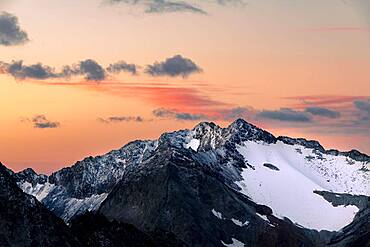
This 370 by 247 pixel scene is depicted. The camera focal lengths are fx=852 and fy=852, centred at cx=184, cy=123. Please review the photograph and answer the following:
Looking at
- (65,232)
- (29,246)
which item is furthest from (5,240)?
(65,232)

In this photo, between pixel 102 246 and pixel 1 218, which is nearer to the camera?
pixel 1 218

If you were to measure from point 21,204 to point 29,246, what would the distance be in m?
10.7

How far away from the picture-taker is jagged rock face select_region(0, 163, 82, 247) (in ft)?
567

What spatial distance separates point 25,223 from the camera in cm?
17588

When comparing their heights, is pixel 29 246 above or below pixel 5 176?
below

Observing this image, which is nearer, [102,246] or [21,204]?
[21,204]

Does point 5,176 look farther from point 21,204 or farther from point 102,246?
point 102,246

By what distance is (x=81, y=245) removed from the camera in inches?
7254

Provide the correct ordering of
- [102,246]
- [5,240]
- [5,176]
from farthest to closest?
[102,246] < [5,176] < [5,240]

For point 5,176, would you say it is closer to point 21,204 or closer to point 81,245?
point 21,204

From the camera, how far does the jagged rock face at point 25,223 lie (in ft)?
567

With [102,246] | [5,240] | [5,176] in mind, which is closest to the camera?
[5,240]

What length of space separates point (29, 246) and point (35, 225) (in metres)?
5.77

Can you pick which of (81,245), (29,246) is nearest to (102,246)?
(81,245)
